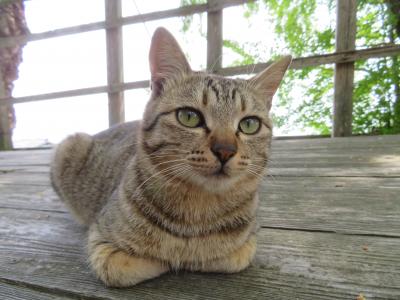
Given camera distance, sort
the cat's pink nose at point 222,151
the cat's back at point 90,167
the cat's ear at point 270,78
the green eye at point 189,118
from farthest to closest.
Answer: the cat's back at point 90,167 → the cat's ear at point 270,78 → the green eye at point 189,118 → the cat's pink nose at point 222,151

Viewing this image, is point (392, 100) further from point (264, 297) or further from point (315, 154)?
point (264, 297)

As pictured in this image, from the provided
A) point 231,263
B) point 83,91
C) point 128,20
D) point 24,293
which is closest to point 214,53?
point 128,20

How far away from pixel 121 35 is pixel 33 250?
11.6 ft

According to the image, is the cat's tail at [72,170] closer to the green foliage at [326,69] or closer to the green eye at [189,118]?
the green eye at [189,118]

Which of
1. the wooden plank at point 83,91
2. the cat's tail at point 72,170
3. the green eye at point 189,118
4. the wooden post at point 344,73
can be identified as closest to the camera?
the green eye at point 189,118

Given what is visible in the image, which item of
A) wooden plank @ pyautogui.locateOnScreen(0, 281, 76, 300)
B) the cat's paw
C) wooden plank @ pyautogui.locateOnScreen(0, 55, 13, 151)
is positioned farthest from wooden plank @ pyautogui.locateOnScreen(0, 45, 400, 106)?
wooden plank @ pyautogui.locateOnScreen(0, 281, 76, 300)

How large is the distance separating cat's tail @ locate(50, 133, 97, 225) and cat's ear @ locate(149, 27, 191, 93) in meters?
0.81

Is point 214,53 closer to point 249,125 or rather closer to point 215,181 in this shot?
point 249,125

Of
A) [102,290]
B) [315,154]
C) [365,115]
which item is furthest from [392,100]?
[102,290]

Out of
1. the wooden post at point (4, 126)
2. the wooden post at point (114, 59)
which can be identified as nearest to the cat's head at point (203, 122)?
the wooden post at point (114, 59)

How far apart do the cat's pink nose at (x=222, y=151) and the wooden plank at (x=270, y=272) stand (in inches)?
16.1

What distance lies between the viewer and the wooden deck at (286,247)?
39.8 inches

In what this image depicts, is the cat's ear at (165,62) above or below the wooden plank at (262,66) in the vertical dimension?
below

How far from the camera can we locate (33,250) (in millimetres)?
1367
